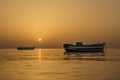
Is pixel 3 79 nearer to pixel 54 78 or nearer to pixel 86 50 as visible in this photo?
pixel 54 78

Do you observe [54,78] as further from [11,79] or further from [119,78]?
[119,78]

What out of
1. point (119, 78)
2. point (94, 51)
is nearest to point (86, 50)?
point (94, 51)

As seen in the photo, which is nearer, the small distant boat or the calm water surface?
the calm water surface

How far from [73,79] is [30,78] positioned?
4.46m

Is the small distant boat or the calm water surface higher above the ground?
the small distant boat

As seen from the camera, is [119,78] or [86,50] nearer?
[119,78]

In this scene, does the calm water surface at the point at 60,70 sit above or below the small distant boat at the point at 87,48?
below

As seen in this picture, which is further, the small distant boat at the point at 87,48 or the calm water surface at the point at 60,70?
the small distant boat at the point at 87,48

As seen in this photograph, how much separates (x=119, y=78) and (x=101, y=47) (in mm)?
116104

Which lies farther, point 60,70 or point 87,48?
point 87,48

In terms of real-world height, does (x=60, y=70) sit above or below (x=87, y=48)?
below

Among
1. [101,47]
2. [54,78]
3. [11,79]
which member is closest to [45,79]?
[54,78]

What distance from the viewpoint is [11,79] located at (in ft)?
110

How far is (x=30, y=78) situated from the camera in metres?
34.5
